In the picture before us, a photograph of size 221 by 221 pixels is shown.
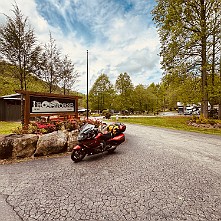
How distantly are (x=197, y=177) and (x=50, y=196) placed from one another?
10.4ft

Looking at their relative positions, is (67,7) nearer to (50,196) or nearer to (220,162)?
(50,196)

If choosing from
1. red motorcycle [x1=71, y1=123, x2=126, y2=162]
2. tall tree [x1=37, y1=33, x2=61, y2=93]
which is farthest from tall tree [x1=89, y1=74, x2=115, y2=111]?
red motorcycle [x1=71, y1=123, x2=126, y2=162]

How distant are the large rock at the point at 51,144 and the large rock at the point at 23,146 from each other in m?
0.16

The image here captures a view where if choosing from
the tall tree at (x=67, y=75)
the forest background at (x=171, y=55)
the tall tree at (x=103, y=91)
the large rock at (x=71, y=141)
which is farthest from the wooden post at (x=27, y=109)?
the tall tree at (x=103, y=91)

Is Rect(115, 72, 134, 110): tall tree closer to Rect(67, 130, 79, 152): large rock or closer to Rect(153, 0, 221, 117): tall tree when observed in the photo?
Rect(153, 0, 221, 117): tall tree

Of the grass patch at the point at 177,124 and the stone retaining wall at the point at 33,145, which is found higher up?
the stone retaining wall at the point at 33,145

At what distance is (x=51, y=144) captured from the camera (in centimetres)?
496

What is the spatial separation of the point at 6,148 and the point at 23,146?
0.48m

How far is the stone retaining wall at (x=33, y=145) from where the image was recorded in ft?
14.7

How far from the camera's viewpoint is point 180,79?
14086 mm

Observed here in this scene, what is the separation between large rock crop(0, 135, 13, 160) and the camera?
14.5 feet

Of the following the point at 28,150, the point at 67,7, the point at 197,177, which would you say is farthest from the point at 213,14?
the point at 28,150

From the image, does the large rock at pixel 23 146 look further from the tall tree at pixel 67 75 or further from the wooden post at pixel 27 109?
the tall tree at pixel 67 75

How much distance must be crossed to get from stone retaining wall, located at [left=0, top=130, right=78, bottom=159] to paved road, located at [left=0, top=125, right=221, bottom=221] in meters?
0.54
